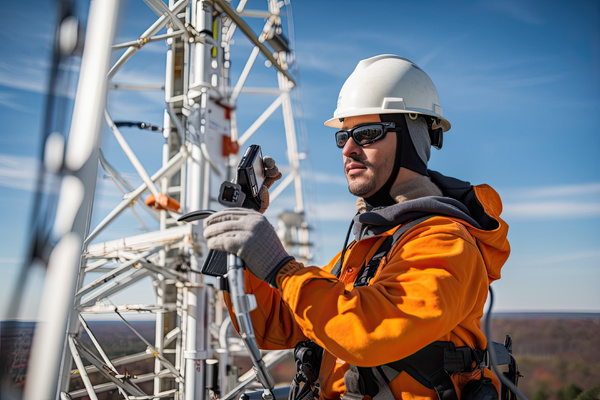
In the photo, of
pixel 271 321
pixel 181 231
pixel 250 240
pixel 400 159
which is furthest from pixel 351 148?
pixel 181 231

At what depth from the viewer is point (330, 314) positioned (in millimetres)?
1466

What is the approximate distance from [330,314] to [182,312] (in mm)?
4648

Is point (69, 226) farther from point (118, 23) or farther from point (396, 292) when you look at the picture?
point (396, 292)

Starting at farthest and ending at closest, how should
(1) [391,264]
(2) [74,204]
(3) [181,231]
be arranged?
1. (3) [181,231]
2. (1) [391,264]
3. (2) [74,204]

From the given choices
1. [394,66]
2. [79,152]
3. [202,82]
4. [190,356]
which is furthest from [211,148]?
[79,152]

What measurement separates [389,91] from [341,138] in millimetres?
330

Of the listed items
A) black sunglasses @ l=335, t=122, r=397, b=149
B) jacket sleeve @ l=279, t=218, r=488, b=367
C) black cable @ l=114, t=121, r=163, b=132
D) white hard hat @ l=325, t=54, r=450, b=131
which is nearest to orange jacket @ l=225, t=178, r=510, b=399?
jacket sleeve @ l=279, t=218, r=488, b=367

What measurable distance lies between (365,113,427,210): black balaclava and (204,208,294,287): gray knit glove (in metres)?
0.79

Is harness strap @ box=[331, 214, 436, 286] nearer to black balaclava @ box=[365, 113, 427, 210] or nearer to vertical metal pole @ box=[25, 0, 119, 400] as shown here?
black balaclava @ box=[365, 113, 427, 210]

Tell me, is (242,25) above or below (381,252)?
above

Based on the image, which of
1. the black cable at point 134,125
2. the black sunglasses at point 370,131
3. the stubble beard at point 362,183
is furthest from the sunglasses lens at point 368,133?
the black cable at point 134,125

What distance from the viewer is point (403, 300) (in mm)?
1472

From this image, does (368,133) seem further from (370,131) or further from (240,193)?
(240,193)

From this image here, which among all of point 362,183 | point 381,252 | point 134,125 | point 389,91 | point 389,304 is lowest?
point 389,304
